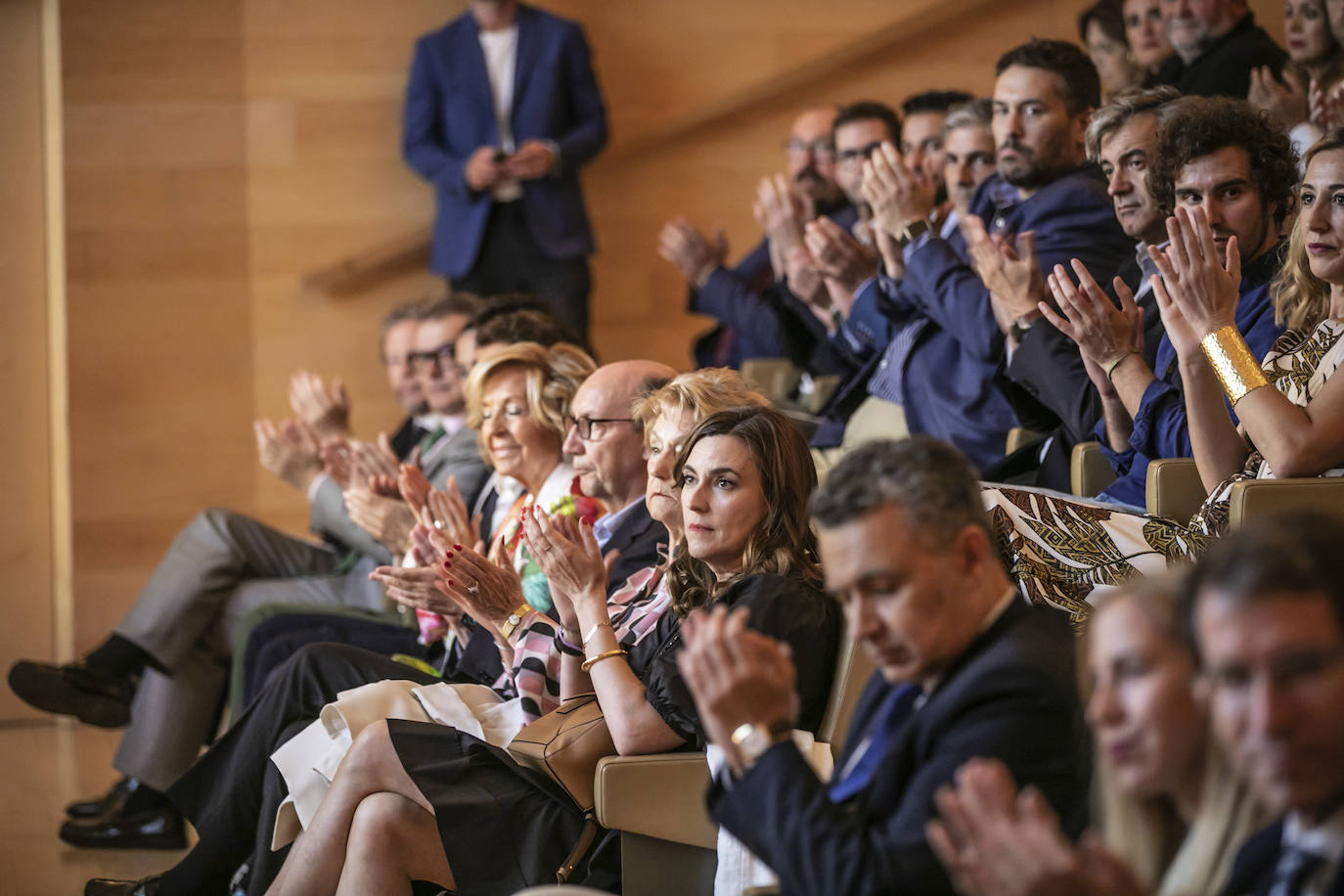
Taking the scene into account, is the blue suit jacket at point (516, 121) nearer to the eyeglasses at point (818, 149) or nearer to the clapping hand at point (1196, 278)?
the eyeglasses at point (818, 149)

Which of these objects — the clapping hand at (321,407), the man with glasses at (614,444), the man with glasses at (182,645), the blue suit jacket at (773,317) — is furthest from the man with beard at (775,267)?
the man with glasses at (614,444)

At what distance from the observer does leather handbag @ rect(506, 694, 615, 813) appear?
217 cm

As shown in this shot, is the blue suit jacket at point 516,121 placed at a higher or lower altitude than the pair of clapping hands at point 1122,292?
higher

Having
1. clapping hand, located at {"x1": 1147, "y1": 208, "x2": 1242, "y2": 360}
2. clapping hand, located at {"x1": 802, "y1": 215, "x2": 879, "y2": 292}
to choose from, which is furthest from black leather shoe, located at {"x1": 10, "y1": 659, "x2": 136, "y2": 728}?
clapping hand, located at {"x1": 1147, "y1": 208, "x2": 1242, "y2": 360}

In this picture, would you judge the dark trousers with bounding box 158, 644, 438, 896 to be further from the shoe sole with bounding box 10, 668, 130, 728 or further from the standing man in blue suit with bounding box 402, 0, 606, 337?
the standing man in blue suit with bounding box 402, 0, 606, 337

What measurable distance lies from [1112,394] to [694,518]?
3.08 ft

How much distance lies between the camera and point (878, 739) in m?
1.58

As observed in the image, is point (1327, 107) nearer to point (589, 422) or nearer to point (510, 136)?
point (589, 422)

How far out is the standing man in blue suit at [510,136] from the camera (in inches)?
212

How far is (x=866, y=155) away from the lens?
448 centimetres

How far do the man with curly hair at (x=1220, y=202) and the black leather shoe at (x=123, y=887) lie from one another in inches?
74.0

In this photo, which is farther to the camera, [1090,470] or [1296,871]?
[1090,470]

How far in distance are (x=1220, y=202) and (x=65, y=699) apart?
299cm

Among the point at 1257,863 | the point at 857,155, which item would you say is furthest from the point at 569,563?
the point at 857,155
